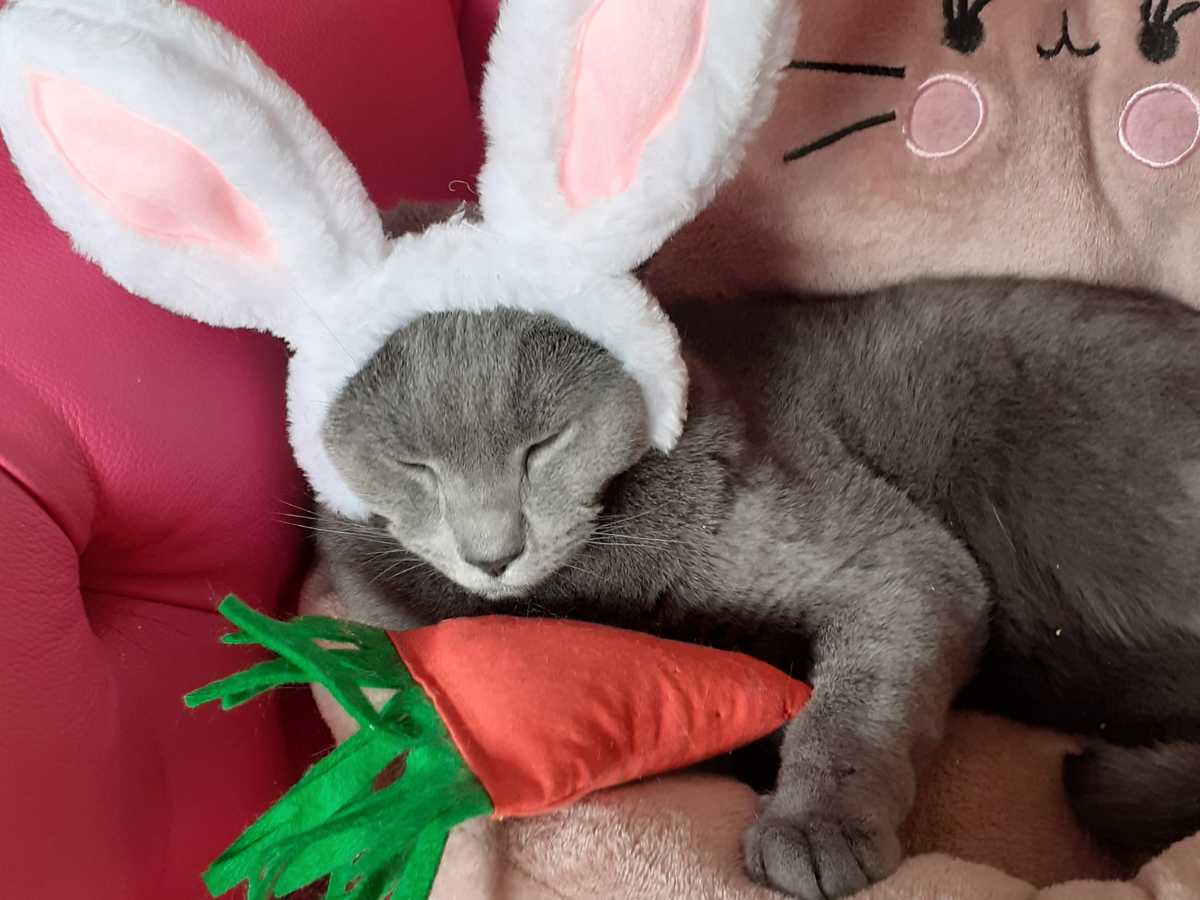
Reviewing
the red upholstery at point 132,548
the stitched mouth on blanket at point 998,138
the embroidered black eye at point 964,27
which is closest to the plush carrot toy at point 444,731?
the red upholstery at point 132,548

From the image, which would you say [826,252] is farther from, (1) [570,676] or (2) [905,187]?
(1) [570,676]

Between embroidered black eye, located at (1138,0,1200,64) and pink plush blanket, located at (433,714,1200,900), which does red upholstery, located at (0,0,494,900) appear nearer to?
pink plush blanket, located at (433,714,1200,900)

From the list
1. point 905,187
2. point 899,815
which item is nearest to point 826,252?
point 905,187

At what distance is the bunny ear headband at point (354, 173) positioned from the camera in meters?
0.60

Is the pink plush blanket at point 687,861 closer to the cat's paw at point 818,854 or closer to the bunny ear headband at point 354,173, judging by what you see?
the cat's paw at point 818,854

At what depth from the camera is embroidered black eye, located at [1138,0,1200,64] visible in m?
0.92

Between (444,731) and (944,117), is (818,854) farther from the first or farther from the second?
(944,117)

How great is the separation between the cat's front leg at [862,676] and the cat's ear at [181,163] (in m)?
0.49

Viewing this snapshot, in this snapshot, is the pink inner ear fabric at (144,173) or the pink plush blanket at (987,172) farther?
the pink plush blanket at (987,172)

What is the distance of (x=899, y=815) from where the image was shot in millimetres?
730

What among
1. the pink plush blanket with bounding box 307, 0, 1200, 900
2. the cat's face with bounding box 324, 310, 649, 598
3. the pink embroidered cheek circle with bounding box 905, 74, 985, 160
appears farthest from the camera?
the pink embroidered cheek circle with bounding box 905, 74, 985, 160

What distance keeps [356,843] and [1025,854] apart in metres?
0.57

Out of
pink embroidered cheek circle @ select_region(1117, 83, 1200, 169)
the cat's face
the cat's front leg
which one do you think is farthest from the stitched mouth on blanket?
the cat's face

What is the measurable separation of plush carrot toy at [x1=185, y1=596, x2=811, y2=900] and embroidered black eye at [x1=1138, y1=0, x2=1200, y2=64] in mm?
771
